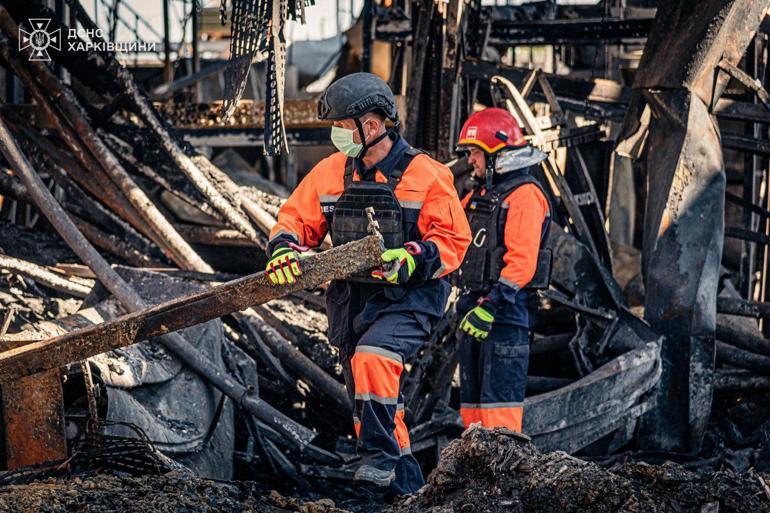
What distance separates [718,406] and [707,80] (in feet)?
7.87

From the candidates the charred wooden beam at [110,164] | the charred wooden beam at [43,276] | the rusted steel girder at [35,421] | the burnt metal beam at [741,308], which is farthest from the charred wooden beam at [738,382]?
the rusted steel girder at [35,421]

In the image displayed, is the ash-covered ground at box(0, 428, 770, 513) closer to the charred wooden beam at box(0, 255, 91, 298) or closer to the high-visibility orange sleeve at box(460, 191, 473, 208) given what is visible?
the high-visibility orange sleeve at box(460, 191, 473, 208)

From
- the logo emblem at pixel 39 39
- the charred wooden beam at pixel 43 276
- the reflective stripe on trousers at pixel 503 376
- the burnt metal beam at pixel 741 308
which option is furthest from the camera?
the logo emblem at pixel 39 39

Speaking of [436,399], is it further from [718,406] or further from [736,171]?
[736,171]

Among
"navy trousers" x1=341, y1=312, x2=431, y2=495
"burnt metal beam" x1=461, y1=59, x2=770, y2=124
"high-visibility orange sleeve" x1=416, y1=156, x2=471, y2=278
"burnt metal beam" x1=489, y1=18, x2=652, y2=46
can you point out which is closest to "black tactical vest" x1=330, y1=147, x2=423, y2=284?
"high-visibility orange sleeve" x1=416, y1=156, x2=471, y2=278

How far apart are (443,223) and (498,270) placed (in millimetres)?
1226

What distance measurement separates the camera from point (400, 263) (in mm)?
4574

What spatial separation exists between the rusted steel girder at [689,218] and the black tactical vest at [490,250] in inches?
62.9

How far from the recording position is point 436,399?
6.36m

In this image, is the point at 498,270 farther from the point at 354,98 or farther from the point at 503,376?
the point at 354,98

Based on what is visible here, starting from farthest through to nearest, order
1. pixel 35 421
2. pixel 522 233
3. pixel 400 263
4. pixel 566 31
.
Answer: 1. pixel 566 31
2. pixel 522 233
3. pixel 35 421
4. pixel 400 263

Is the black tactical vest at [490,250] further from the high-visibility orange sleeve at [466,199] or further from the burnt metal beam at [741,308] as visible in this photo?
the burnt metal beam at [741,308]

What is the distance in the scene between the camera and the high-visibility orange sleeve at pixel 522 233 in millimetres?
5891

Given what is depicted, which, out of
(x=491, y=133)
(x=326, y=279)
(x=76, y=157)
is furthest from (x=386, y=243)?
(x=76, y=157)
